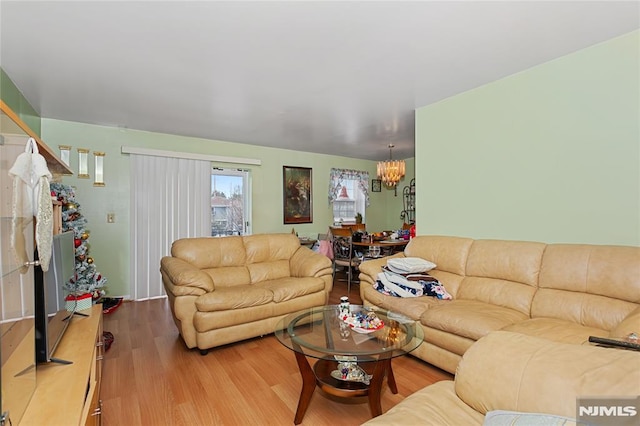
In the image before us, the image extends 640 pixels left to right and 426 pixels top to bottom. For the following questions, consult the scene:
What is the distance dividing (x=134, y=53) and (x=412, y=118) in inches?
122

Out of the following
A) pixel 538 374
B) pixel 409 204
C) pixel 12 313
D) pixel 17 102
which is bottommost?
pixel 538 374

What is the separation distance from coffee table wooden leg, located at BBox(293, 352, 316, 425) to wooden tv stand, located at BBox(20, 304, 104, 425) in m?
1.00

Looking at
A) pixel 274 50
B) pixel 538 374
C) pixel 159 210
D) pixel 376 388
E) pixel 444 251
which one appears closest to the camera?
pixel 538 374

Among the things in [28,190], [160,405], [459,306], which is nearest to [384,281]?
[459,306]

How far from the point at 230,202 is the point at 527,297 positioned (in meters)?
4.38

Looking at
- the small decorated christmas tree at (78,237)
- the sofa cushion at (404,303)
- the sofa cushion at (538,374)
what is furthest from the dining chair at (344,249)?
the sofa cushion at (538,374)

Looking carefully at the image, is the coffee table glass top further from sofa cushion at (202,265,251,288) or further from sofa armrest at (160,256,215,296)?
sofa cushion at (202,265,251,288)

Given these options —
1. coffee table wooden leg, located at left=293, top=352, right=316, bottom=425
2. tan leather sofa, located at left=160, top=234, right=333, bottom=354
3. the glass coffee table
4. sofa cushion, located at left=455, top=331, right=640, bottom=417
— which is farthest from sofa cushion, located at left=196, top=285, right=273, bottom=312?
sofa cushion, located at left=455, top=331, right=640, bottom=417

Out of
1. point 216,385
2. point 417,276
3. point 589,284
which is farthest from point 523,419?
point 417,276

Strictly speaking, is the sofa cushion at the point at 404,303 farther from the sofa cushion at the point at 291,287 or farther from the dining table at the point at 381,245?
the dining table at the point at 381,245

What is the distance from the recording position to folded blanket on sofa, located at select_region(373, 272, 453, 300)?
109 inches

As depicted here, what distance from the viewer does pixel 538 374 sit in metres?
0.93

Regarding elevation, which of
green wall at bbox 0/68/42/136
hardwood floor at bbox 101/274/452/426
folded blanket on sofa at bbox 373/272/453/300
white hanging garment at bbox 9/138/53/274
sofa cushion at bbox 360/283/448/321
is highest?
green wall at bbox 0/68/42/136

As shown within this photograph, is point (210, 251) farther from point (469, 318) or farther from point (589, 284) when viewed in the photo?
point (589, 284)
